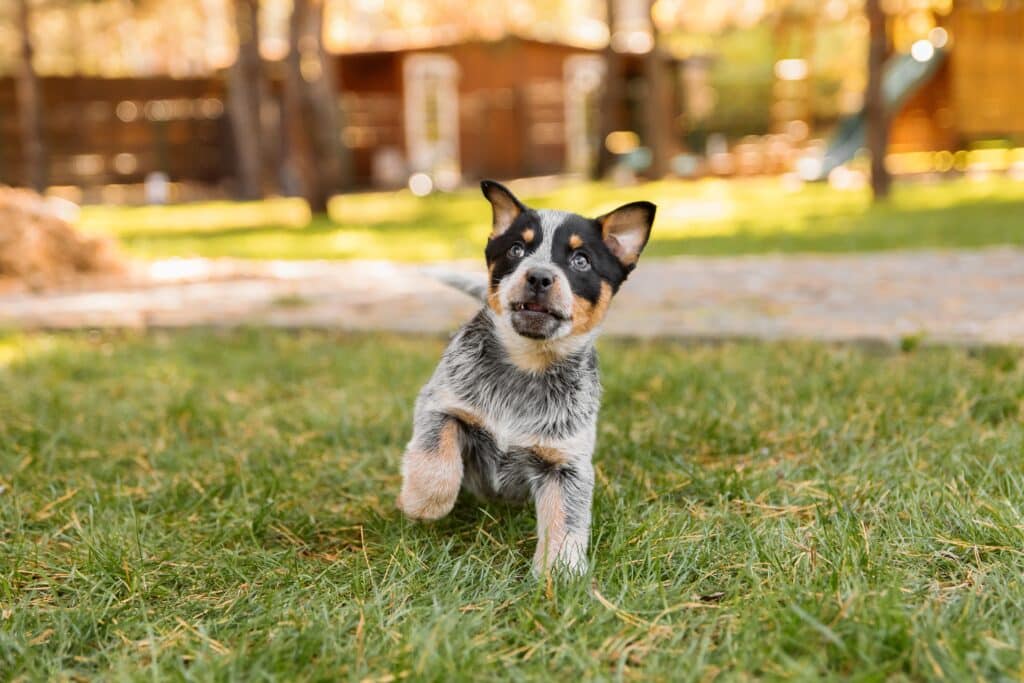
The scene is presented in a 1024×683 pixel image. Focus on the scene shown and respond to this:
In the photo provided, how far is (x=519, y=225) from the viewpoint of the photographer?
327 centimetres

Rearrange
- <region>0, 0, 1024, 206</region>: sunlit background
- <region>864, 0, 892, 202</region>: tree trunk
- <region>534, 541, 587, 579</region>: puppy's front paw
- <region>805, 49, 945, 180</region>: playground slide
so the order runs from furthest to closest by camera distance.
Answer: <region>805, 49, 945, 180</region>: playground slide, <region>0, 0, 1024, 206</region>: sunlit background, <region>864, 0, 892, 202</region>: tree trunk, <region>534, 541, 587, 579</region>: puppy's front paw

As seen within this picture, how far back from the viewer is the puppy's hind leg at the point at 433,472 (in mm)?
3109

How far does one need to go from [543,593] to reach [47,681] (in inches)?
46.0

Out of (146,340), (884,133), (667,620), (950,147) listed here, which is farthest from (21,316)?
(950,147)

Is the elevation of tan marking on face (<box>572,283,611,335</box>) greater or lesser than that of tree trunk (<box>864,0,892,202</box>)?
lesser

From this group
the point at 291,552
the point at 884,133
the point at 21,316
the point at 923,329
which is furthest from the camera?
the point at 884,133

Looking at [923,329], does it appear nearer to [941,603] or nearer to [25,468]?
[941,603]

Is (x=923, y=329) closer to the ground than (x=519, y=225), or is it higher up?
closer to the ground

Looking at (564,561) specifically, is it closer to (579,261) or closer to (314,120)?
(579,261)

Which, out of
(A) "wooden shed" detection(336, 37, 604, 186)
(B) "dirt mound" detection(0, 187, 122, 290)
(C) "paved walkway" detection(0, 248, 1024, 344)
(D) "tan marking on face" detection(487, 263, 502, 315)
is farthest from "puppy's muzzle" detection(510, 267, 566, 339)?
(A) "wooden shed" detection(336, 37, 604, 186)

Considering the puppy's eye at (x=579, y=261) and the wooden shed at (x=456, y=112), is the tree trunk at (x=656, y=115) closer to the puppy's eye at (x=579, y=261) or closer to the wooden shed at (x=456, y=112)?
the wooden shed at (x=456, y=112)

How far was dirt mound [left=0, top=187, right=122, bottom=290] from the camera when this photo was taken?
A: 933cm

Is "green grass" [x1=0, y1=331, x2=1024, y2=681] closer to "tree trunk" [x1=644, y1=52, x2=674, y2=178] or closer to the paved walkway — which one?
the paved walkway

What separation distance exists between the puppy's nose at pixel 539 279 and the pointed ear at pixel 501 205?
360mm
